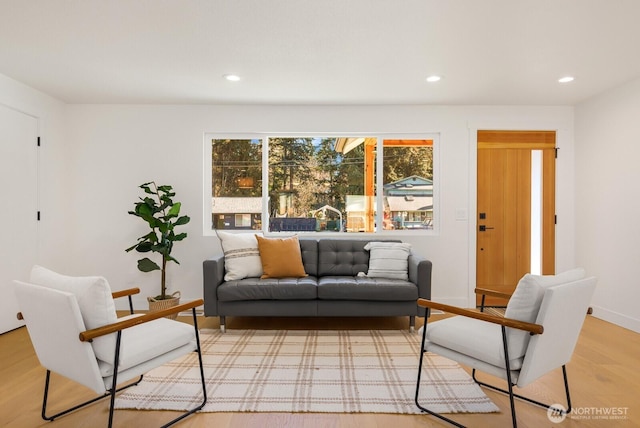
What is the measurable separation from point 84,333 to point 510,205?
456cm

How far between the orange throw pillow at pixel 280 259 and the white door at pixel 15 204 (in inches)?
94.4

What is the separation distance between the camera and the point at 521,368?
6.02 ft

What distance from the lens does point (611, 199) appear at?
3.82 metres

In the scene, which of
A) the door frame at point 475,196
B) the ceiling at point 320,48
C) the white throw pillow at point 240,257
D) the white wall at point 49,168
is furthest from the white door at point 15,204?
the door frame at point 475,196

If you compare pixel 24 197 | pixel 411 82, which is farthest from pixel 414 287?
pixel 24 197

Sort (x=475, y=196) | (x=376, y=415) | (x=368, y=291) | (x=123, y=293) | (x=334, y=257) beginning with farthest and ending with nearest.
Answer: (x=475, y=196) → (x=334, y=257) → (x=368, y=291) → (x=123, y=293) → (x=376, y=415)

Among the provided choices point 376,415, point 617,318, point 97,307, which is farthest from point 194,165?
point 617,318

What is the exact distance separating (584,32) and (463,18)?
96 cm

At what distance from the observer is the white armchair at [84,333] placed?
5.54 ft

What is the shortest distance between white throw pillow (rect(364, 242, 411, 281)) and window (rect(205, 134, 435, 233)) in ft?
2.45

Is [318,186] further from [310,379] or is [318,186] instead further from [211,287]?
[310,379]

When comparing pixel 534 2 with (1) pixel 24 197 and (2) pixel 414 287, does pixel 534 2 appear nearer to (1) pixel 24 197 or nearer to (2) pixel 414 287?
(2) pixel 414 287

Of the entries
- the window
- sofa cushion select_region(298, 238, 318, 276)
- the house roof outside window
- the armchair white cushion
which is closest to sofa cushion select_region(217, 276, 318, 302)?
sofa cushion select_region(298, 238, 318, 276)

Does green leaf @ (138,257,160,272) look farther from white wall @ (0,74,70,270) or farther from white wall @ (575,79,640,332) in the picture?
white wall @ (575,79,640,332)
